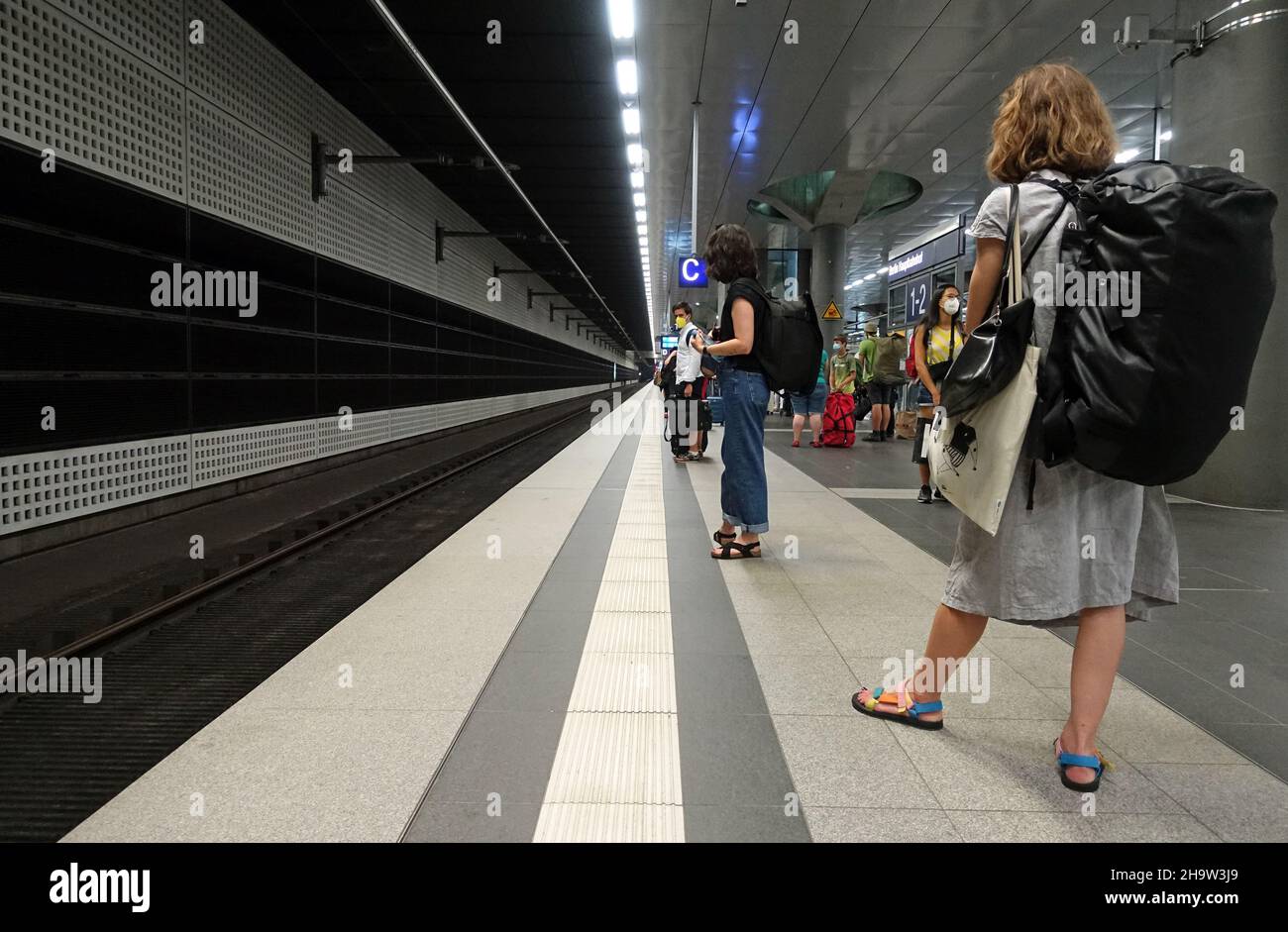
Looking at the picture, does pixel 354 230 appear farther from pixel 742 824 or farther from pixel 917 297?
pixel 742 824

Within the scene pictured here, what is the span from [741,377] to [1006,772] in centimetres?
249

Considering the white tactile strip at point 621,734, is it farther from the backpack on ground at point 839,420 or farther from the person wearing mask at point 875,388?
the person wearing mask at point 875,388

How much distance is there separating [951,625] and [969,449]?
514 millimetres

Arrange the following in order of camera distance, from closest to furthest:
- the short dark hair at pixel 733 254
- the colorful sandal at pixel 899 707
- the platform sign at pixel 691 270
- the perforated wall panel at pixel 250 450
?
the colorful sandal at pixel 899 707 < the short dark hair at pixel 733 254 < the perforated wall panel at pixel 250 450 < the platform sign at pixel 691 270

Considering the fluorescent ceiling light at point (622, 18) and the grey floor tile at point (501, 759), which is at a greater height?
the fluorescent ceiling light at point (622, 18)

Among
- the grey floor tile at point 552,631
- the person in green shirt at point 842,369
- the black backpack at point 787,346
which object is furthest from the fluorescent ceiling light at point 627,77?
the grey floor tile at point 552,631

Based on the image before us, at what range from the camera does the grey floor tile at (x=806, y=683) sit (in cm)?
242

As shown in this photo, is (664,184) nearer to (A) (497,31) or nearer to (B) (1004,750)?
(A) (497,31)

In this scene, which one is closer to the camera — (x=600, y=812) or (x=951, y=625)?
(x=600, y=812)

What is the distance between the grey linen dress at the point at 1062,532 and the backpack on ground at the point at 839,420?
9600 mm

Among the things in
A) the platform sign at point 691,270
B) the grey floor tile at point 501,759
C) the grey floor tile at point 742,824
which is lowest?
the grey floor tile at point 742,824

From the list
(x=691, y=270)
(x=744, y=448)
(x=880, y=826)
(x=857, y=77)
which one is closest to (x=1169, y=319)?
(x=880, y=826)
